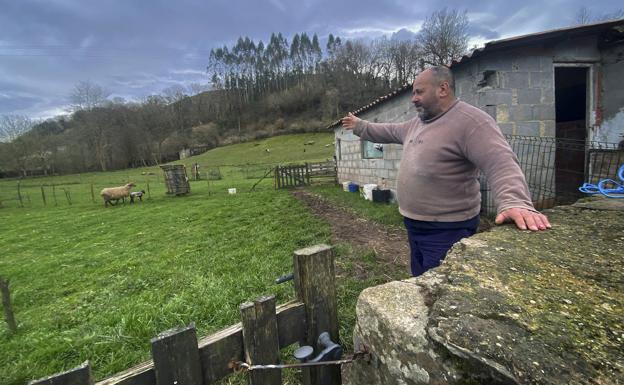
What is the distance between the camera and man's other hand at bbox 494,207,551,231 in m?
1.51

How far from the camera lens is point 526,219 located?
1.53 meters

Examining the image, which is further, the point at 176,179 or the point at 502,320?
the point at 176,179

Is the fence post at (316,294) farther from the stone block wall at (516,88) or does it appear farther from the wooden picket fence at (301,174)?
the wooden picket fence at (301,174)

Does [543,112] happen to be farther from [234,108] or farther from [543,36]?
[234,108]

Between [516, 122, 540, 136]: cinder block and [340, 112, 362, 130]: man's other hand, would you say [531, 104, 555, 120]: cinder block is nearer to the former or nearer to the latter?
[516, 122, 540, 136]: cinder block

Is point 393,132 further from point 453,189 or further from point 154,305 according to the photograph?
point 154,305

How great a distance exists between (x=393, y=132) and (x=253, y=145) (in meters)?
54.1

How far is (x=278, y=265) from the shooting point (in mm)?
4496

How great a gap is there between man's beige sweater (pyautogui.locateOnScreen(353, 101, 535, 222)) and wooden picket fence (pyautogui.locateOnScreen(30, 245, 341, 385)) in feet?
2.98

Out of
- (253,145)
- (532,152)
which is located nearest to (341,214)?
(532,152)

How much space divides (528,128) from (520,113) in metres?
0.36

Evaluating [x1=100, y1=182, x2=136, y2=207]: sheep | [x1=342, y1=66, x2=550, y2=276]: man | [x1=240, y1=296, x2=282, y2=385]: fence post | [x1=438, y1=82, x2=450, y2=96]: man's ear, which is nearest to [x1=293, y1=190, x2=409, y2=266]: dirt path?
[x1=342, y1=66, x2=550, y2=276]: man

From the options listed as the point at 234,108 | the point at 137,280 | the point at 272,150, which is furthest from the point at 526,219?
the point at 234,108

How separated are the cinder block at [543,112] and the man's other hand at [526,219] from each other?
5.75m
